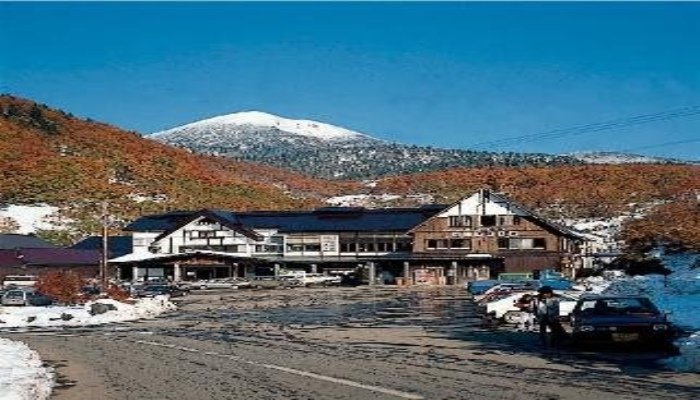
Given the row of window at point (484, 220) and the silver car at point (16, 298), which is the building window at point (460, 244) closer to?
the row of window at point (484, 220)

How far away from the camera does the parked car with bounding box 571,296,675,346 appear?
56.5 feet

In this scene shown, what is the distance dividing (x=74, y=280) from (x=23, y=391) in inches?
1621

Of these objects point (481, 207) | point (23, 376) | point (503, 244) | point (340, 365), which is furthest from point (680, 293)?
point (481, 207)

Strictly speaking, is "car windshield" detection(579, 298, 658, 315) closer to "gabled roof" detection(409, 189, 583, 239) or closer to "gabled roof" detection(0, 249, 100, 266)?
"gabled roof" detection(409, 189, 583, 239)

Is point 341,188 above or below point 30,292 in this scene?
above

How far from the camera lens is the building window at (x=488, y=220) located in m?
74.4

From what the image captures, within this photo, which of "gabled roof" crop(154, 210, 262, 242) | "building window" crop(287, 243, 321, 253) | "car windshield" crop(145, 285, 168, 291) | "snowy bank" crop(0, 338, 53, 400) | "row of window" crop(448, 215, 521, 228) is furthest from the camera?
"building window" crop(287, 243, 321, 253)

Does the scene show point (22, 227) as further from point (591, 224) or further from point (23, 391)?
point (23, 391)

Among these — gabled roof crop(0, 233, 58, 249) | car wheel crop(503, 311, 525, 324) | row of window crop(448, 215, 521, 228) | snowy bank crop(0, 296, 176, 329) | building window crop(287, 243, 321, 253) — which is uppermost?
row of window crop(448, 215, 521, 228)

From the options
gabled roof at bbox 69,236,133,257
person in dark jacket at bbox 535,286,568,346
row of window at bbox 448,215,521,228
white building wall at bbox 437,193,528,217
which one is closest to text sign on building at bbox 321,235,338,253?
white building wall at bbox 437,193,528,217

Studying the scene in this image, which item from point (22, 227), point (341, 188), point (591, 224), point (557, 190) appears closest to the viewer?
point (22, 227)

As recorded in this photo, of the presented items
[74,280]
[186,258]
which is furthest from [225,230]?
[74,280]

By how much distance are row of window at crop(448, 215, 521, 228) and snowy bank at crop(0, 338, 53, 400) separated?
57.2 m

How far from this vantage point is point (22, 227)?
338ft
